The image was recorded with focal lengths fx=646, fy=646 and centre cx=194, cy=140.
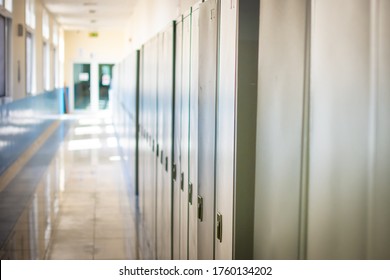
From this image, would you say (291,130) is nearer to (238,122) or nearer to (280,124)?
(280,124)

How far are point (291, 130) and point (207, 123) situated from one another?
0.71 m

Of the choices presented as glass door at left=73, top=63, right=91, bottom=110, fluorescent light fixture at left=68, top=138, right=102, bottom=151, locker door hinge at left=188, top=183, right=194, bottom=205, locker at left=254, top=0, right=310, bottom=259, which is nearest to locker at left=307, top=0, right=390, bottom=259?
locker at left=254, top=0, right=310, bottom=259

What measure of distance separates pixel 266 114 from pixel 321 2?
44 cm

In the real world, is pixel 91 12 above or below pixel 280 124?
above

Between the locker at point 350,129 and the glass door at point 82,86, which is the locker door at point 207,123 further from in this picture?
the glass door at point 82,86

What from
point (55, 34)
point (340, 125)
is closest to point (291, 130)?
point (340, 125)

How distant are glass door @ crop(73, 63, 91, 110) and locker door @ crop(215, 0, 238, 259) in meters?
25.3

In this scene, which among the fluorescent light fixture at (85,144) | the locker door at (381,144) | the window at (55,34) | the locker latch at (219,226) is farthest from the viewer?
the window at (55,34)

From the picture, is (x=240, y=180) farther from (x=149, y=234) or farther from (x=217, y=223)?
(x=149, y=234)

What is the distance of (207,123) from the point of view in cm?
283

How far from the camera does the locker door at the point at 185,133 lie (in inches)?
138

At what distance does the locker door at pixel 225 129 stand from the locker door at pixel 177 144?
1.22 meters

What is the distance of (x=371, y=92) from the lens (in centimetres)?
178

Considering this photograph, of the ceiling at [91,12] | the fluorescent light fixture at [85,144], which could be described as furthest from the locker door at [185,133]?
the ceiling at [91,12]
